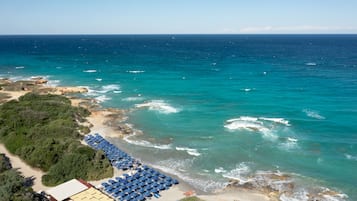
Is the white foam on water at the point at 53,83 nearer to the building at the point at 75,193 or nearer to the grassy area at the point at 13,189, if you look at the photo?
the grassy area at the point at 13,189

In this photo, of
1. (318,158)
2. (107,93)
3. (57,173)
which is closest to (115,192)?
(57,173)

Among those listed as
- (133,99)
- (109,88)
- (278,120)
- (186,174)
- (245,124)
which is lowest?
(186,174)

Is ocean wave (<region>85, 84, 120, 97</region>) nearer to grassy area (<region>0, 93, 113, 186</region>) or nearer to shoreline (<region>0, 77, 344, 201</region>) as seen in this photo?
shoreline (<region>0, 77, 344, 201</region>)

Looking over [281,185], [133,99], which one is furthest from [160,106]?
[281,185]

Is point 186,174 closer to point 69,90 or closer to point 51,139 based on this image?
point 51,139

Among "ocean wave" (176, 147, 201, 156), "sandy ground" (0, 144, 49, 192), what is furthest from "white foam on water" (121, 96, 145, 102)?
"sandy ground" (0, 144, 49, 192)

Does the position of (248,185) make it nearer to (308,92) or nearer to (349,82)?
(308,92)
